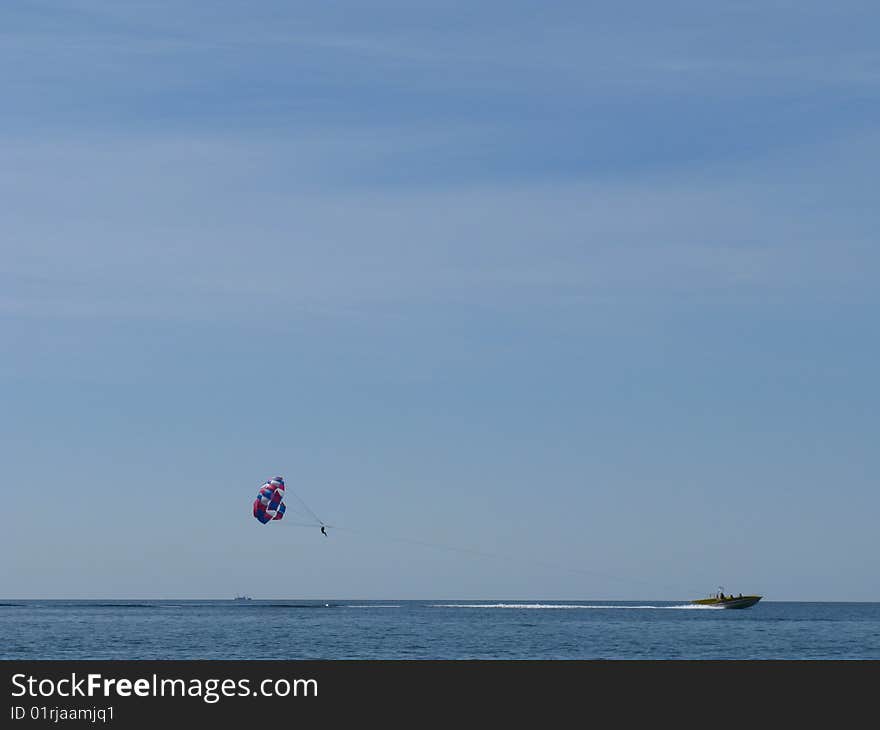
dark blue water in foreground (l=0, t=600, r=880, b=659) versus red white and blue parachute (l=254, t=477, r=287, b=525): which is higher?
red white and blue parachute (l=254, t=477, r=287, b=525)

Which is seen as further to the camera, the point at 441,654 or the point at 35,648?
the point at 35,648

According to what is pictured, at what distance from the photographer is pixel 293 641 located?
124m

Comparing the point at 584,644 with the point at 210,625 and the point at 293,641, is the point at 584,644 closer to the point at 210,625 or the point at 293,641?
the point at 293,641

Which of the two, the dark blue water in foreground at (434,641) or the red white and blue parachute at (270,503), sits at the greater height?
the red white and blue parachute at (270,503)

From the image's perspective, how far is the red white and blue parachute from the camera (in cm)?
14450

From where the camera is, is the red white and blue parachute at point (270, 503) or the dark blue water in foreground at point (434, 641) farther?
the red white and blue parachute at point (270, 503)

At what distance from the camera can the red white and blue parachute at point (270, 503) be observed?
144 metres

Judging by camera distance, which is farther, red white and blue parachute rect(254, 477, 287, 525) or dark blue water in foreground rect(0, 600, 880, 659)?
red white and blue parachute rect(254, 477, 287, 525)

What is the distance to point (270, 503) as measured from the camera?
14625 centimetres
